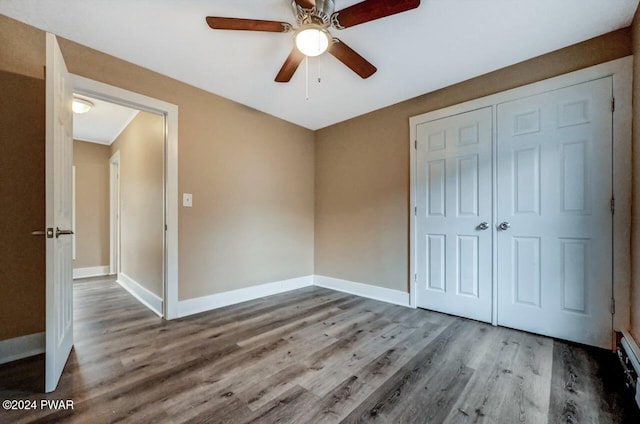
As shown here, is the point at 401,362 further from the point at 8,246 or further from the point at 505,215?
the point at 8,246

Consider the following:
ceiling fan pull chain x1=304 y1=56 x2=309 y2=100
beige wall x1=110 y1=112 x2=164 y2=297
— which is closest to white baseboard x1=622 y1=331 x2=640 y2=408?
ceiling fan pull chain x1=304 y1=56 x2=309 y2=100

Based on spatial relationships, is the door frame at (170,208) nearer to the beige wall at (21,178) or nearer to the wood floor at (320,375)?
the wood floor at (320,375)

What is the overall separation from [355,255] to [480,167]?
5.71 ft

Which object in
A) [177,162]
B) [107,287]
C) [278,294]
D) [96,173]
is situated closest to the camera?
[177,162]

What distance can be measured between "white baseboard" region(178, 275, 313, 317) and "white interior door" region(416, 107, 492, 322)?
64.0 inches

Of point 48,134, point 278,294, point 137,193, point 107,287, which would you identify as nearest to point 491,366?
point 278,294

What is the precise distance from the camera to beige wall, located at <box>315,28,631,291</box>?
274 cm

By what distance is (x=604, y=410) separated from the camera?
52.9 inches

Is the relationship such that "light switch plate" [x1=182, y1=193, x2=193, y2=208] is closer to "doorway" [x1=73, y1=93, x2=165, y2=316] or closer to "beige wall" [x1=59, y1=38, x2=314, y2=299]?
"beige wall" [x1=59, y1=38, x2=314, y2=299]

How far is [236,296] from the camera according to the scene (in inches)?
120

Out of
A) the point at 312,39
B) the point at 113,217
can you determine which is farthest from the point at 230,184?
the point at 113,217

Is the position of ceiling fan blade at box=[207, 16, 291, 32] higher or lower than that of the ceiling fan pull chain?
lower

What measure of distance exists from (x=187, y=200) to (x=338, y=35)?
2028mm

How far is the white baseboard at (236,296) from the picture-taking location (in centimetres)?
267
